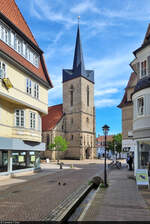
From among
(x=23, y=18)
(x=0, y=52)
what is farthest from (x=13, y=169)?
(x=23, y=18)

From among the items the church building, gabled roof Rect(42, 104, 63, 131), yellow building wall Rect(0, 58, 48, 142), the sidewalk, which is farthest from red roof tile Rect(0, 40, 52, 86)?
gabled roof Rect(42, 104, 63, 131)

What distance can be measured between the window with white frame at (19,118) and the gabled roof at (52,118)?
3690 centimetres

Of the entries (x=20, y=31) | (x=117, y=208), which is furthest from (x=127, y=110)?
(x=117, y=208)

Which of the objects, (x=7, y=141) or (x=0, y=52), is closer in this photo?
(x=0, y=52)

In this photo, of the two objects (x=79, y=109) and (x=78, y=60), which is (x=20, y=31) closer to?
(x=79, y=109)

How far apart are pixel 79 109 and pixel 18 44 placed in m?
39.9

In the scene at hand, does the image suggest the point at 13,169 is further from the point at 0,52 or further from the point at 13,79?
the point at 0,52

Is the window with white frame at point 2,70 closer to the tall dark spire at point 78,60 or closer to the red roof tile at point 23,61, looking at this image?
the red roof tile at point 23,61

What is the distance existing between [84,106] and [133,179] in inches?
1714

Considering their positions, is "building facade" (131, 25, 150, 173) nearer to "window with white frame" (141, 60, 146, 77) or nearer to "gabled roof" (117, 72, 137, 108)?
"window with white frame" (141, 60, 146, 77)

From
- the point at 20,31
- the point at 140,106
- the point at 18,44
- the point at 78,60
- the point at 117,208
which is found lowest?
the point at 117,208

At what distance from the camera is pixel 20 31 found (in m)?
19.6

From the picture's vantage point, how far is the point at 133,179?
A: 17344mm

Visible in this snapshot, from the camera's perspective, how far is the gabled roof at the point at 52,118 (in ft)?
193
